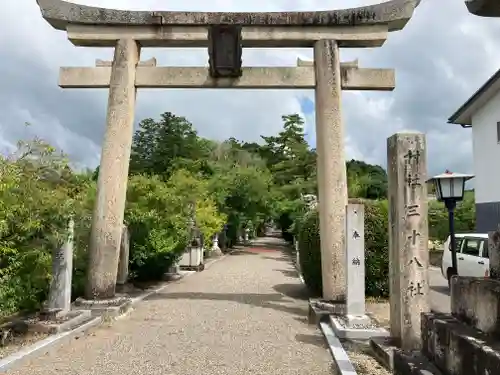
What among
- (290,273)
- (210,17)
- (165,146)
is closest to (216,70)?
(210,17)

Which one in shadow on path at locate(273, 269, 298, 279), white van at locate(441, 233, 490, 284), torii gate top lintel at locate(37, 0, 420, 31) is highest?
torii gate top lintel at locate(37, 0, 420, 31)

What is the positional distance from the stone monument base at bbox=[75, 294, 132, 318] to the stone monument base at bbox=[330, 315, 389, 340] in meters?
4.17

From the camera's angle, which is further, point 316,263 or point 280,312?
point 316,263

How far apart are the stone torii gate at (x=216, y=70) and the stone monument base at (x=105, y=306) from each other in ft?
0.73

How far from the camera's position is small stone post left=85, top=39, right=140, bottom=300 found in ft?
33.4

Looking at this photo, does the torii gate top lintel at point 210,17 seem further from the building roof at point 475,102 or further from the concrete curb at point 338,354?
the building roof at point 475,102

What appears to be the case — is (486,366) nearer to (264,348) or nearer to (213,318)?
(264,348)

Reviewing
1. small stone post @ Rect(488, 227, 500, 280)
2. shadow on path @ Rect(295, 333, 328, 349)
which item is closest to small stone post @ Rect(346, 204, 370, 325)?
shadow on path @ Rect(295, 333, 328, 349)

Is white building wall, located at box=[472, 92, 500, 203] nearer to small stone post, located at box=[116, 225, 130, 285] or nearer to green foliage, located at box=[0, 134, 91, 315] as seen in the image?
small stone post, located at box=[116, 225, 130, 285]

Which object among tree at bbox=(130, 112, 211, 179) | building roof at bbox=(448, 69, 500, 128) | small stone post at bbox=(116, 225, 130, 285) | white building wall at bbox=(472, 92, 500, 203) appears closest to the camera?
small stone post at bbox=(116, 225, 130, 285)

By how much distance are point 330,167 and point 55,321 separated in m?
5.83

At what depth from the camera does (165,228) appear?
566 inches

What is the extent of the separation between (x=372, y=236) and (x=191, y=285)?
251 inches

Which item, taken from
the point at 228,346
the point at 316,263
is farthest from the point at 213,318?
the point at 316,263
